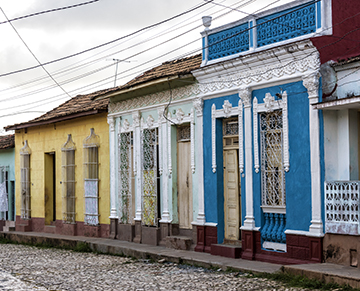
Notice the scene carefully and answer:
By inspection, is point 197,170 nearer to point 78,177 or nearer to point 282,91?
point 282,91

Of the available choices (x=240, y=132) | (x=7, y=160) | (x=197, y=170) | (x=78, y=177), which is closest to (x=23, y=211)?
(x=7, y=160)

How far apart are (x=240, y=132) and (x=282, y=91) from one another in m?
1.32

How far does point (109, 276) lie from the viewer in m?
10.1

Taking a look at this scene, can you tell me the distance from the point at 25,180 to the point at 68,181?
3134mm

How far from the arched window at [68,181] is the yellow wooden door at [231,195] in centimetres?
657

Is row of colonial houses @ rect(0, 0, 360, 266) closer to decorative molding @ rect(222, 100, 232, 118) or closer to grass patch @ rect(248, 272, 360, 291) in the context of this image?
decorative molding @ rect(222, 100, 232, 118)

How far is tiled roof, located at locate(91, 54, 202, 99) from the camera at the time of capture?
12578 millimetres

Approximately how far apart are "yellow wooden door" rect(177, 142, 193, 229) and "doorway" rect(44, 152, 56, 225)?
6.87 m

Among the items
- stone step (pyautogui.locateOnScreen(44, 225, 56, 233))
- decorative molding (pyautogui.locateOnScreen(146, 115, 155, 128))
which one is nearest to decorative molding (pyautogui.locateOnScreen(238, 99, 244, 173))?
decorative molding (pyautogui.locateOnScreen(146, 115, 155, 128))

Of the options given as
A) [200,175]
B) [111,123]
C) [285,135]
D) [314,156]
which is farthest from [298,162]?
[111,123]

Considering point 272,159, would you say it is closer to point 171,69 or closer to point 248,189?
point 248,189

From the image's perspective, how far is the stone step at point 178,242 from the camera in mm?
12320

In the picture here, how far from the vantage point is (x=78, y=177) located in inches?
666

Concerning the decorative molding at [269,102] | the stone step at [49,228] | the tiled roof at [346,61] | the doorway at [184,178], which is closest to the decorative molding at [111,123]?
the doorway at [184,178]
